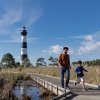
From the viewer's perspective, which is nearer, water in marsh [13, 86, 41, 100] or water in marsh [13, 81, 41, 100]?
water in marsh [13, 81, 41, 100]

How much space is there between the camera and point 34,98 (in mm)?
17703

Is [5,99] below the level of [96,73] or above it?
below

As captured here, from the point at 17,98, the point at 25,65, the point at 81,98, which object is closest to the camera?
the point at 81,98

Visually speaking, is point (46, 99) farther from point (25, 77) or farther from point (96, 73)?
point (25, 77)

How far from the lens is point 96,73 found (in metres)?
23.5

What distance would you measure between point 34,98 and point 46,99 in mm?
1382

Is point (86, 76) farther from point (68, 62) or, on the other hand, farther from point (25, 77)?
point (25, 77)

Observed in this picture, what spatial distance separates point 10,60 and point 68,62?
76.4 m

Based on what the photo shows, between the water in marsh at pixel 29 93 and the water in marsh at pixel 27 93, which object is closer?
the water in marsh at pixel 27 93

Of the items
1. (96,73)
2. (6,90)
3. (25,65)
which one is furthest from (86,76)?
(25,65)

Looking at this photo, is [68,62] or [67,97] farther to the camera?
[68,62]

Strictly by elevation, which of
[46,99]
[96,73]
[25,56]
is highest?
[25,56]

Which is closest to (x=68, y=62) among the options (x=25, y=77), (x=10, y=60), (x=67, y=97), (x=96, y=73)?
(x=67, y=97)

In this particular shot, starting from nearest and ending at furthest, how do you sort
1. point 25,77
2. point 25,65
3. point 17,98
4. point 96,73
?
point 17,98 → point 96,73 → point 25,77 → point 25,65
